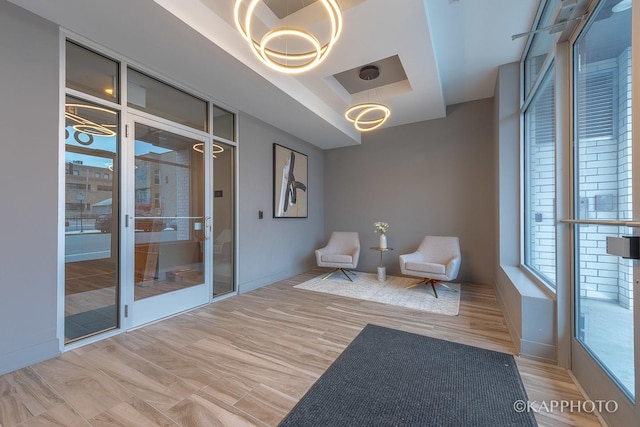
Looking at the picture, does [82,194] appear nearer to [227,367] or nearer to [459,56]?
[227,367]

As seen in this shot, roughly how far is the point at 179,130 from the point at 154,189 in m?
0.82

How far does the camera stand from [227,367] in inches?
81.7

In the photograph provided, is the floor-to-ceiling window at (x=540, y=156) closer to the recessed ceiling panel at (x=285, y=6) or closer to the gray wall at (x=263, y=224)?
the recessed ceiling panel at (x=285, y=6)

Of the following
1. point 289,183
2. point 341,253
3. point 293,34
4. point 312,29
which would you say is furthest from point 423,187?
point 293,34

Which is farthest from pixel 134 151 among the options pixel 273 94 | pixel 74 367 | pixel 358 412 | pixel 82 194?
pixel 358 412

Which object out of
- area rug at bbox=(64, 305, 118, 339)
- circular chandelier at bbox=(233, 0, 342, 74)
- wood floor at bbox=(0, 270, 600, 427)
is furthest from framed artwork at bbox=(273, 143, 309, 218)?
area rug at bbox=(64, 305, 118, 339)

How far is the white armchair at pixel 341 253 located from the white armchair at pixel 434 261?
978 millimetres

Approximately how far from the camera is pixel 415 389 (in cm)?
177

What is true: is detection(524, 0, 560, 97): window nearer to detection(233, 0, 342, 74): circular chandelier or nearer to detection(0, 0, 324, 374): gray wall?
detection(233, 0, 342, 74): circular chandelier

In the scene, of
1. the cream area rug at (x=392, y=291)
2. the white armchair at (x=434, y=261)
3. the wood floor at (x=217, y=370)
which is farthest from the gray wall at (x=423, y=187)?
the wood floor at (x=217, y=370)

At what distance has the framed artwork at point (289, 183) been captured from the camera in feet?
15.7

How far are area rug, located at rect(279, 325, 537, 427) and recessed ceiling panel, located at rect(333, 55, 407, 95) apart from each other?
11.4 feet

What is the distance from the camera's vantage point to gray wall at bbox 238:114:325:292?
4137 millimetres

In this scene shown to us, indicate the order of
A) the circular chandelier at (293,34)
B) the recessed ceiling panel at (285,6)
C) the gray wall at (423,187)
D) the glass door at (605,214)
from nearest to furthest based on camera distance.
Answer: the glass door at (605,214) → the circular chandelier at (293,34) → the recessed ceiling panel at (285,6) → the gray wall at (423,187)
